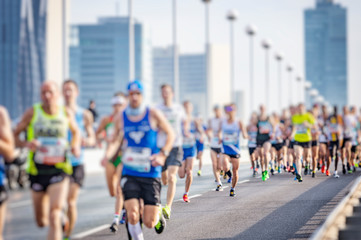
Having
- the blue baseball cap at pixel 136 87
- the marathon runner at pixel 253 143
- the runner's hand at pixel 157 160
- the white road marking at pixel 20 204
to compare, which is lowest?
the marathon runner at pixel 253 143

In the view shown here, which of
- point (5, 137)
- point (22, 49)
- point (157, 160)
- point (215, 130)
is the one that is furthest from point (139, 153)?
point (22, 49)

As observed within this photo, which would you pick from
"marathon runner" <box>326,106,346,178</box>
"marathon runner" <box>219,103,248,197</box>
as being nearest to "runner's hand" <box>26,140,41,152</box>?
"marathon runner" <box>219,103,248,197</box>

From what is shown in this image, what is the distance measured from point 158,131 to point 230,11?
30650 millimetres

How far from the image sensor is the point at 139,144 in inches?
257

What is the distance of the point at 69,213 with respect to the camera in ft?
20.1

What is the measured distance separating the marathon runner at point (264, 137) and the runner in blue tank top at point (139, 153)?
3.96 meters

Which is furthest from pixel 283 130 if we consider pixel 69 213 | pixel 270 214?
pixel 69 213

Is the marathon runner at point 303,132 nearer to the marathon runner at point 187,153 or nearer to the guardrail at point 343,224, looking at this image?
the marathon runner at point 187,153

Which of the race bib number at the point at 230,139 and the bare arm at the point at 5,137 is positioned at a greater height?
the bare arm at the point at 5,137

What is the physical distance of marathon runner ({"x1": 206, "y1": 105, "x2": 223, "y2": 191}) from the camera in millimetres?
10133

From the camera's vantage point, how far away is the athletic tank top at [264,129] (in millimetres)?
13367

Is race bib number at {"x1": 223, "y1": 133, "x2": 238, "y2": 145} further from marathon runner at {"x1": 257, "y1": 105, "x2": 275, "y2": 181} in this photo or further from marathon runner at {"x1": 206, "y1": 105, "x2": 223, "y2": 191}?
marathon runner at {"x1": 257, "y1": 105, "x2": 275, "y2": 181}

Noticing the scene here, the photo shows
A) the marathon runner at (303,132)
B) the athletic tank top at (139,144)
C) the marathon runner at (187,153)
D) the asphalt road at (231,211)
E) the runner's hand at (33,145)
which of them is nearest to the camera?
the runner's hand at (33,145)

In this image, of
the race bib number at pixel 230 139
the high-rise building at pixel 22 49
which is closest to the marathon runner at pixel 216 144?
the race bib number at pixel 230 139
